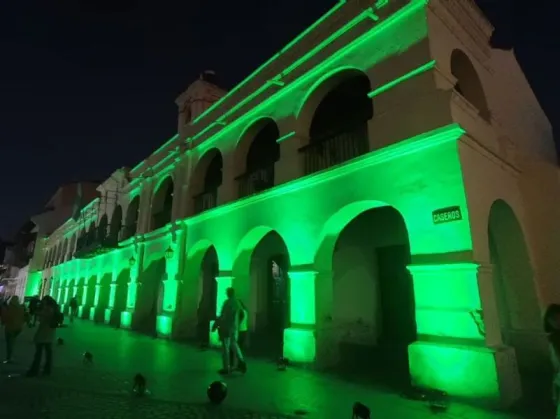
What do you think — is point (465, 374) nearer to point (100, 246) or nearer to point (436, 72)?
point (436, 72)

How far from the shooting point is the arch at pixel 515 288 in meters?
7.34

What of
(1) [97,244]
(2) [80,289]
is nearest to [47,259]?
(2) [80,289]

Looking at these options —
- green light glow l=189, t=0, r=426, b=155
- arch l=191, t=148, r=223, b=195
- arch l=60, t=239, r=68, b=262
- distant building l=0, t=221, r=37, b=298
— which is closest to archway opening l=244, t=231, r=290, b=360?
arch l=191, t=148, r=223, b=195

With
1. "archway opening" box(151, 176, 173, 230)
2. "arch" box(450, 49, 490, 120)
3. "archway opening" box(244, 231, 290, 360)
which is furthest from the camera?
"archway opening" box(151, 176, 173, 230)

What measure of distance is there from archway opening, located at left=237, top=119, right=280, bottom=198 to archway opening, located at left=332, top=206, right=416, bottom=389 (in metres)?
3.06

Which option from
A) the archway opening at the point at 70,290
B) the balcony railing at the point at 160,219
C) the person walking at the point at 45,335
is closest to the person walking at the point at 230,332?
the person walking at the point at 45,335

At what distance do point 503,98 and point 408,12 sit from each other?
3.88m

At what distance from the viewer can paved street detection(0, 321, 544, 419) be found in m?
4.77

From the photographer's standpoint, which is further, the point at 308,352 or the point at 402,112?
the point at 308,352

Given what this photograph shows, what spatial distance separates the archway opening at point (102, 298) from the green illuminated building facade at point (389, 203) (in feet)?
30.8

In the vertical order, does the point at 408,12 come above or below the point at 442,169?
above

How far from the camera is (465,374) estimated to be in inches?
206

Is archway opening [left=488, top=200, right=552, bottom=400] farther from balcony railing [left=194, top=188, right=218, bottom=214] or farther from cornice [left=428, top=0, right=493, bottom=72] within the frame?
balcony railing [left=194, top=188, right=218, bottom=214]

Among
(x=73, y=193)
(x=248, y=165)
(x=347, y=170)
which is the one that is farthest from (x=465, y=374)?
(x=73, y=193)
